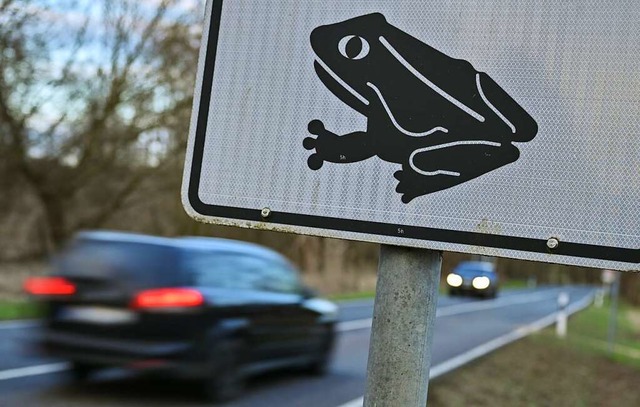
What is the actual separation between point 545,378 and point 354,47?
1434 centimetres

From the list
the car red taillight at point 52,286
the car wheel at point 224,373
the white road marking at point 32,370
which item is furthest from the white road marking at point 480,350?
the white road marking at point 32,370

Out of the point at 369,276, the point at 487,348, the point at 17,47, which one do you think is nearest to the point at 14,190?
the point at 17,47

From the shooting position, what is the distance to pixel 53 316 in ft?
34.3

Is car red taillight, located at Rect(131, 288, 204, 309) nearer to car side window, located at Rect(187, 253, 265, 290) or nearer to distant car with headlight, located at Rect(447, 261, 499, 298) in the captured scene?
car side window, located at Rect(187, 253, 265, 290)

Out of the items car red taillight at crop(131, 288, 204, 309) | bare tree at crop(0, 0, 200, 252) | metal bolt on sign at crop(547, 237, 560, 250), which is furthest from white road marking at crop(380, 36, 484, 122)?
bare tree at crop(0, 0, 200, 252)

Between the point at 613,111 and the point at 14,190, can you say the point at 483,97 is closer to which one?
the point at 613,111

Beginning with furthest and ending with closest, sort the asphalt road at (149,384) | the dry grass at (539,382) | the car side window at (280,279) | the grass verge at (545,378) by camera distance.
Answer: the grass verge at (545,378) → the dry grass at (539,382) → the car side window at (280,279) → the asphalt road at (149,384)

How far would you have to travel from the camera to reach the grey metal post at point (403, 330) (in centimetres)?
184

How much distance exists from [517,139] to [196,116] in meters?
0.65

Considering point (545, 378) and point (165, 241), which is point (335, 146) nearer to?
point (165, 241)

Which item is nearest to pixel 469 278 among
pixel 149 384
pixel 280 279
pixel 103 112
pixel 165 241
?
pixel 103 112

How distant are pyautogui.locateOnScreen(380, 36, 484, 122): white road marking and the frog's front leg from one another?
151 mm

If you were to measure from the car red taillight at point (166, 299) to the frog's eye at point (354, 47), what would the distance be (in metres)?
8.45

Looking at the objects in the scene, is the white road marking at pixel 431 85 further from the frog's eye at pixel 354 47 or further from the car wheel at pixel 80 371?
the car wheel at pixel 80 371
